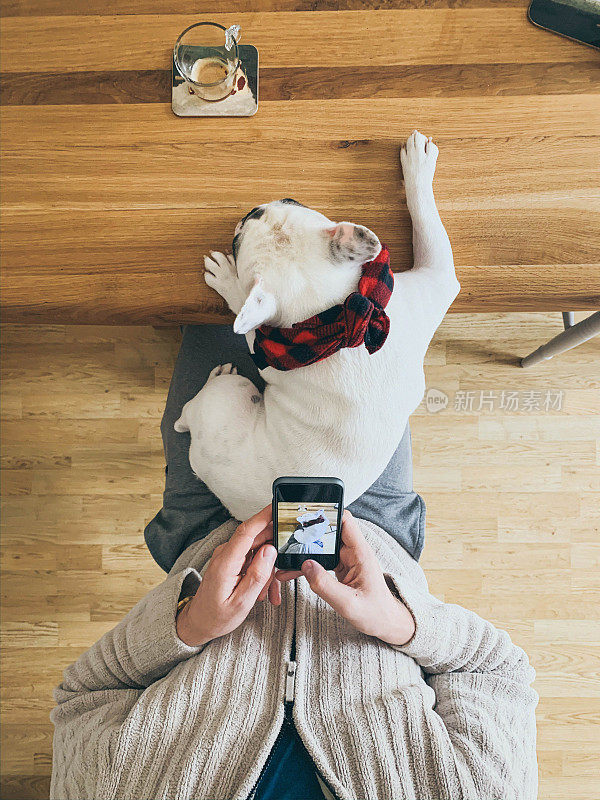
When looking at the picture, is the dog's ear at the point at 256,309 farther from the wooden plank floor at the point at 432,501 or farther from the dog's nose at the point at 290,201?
→ the wooden plank floor at the point at 432,501

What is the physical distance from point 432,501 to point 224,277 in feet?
3.22

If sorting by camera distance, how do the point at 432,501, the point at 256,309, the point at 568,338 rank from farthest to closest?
1. the point at 432,501
2. the point at 568,338
3. the point at 256,309

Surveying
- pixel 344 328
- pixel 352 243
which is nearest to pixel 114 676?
pixel 344 328

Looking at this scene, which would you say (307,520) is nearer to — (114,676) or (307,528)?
(307,528)

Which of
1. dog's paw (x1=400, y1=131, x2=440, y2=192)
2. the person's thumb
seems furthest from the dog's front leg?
the person's thumb

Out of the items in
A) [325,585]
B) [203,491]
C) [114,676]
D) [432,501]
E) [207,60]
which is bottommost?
[432,501]

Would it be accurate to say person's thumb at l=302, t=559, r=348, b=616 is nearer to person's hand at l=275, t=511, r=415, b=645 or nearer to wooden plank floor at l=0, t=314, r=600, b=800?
person's hand at l=275, t=511, r=415, b=645

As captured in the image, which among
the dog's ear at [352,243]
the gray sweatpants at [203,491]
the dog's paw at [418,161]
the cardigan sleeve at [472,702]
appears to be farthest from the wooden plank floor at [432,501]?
the dog's ear at [352,243]

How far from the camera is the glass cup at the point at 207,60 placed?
955mm

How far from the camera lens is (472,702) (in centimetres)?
90

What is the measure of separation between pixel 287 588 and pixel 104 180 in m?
0.80

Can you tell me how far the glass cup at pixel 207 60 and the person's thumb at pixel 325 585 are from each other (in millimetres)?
824

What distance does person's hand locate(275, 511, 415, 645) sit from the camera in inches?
34.4

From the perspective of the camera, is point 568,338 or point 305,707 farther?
point 568,338
